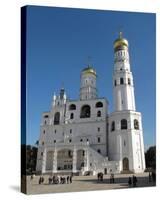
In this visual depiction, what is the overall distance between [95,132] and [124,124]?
217 cm

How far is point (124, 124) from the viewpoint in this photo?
2897 centimetres

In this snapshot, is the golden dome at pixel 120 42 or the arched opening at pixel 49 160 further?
the arched opening at pixel 49 160

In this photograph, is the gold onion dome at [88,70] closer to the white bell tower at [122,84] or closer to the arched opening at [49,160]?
the white bell tower at [122,84]

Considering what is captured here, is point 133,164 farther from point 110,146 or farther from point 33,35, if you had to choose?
point 33,35

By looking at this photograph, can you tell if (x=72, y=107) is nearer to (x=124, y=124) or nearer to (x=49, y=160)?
(x=124, y=124)

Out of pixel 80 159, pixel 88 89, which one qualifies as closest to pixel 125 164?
pixel 80 159

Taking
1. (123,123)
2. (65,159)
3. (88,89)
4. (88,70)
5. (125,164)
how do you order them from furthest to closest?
(88,89) < (123,123) < (88,70) < (125,164) < (65,159)

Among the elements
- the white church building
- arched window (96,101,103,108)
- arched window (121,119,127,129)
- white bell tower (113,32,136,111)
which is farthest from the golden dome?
arched window (96,101,103,108)

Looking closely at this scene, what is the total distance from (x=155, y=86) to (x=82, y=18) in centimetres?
497

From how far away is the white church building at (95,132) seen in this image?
25312 millimetres

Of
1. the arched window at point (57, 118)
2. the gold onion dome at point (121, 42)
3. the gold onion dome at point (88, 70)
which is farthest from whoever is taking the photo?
the arched window at point (57, 118)

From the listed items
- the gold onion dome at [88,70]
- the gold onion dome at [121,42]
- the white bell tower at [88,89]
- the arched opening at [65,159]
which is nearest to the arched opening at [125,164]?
the arched opening at [65,159]

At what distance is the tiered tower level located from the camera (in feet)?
89.0

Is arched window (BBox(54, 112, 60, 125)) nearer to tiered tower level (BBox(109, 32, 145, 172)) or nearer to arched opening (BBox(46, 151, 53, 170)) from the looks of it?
arched opening (BBox(46, 151, 53, 170))
